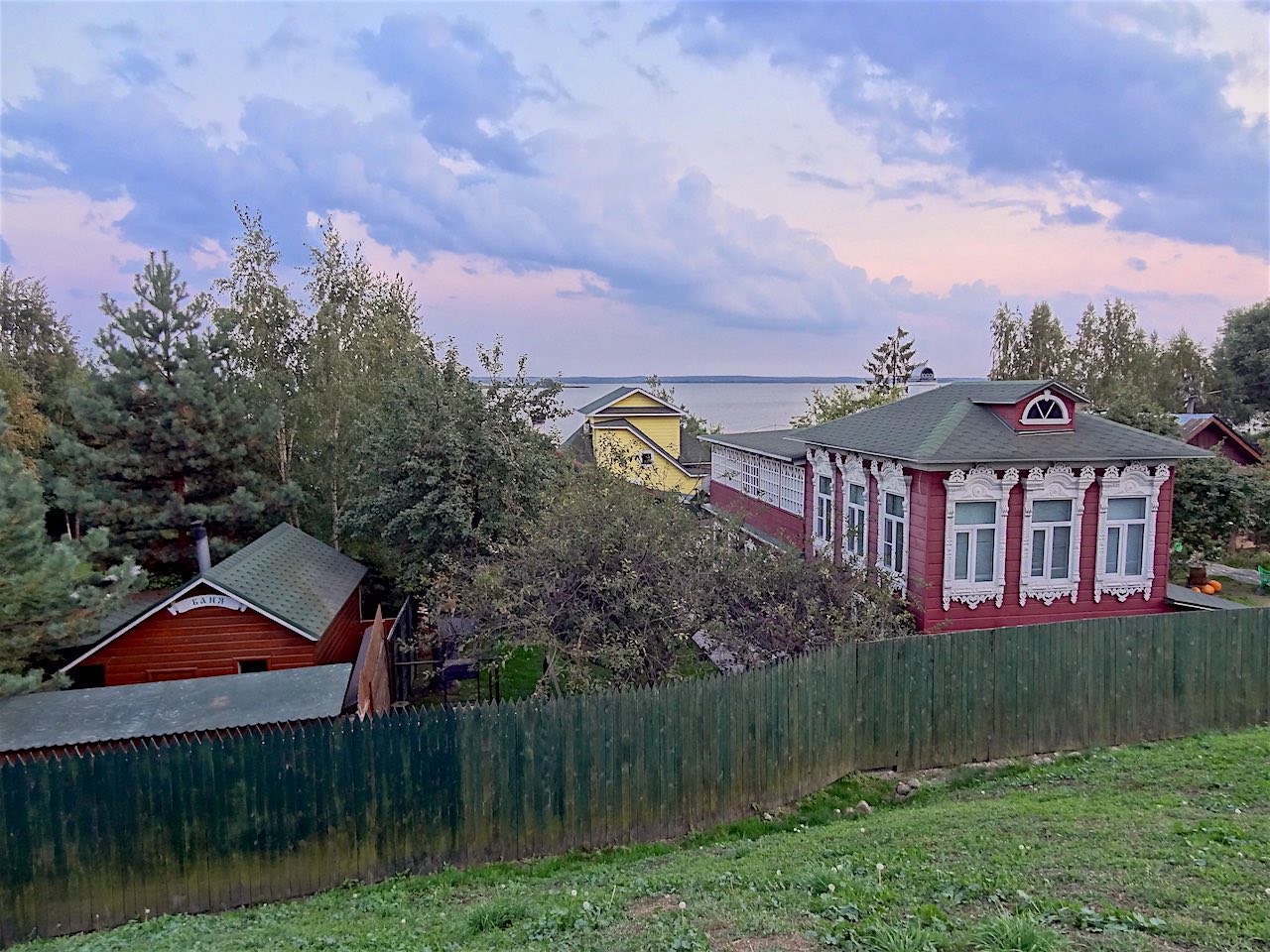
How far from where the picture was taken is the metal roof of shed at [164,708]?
28.3ft

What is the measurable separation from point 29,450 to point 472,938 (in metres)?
25.1

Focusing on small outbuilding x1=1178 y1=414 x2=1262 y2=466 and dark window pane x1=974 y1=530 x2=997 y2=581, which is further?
small outbuilding x1=1178 y1=414 x2=1262 y2=466

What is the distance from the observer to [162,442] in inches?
790

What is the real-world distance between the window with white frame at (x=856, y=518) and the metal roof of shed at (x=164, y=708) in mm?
11121

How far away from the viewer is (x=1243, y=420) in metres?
47.5

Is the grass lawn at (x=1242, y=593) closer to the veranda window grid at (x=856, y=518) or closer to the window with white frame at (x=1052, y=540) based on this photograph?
the window with white frame at (x=1052, y=540)

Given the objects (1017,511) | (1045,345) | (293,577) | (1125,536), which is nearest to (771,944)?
(1017,511)

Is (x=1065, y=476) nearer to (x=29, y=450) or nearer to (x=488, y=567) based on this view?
(x=488, y=567)

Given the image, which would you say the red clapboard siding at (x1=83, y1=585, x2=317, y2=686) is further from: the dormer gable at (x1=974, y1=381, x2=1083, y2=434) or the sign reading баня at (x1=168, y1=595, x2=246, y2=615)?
the dormer gable at (x1=974, y1=381, x2=1083, y2=434)

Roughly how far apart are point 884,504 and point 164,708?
1298 centimetres

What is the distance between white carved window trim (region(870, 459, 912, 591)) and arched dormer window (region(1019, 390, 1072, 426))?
2739 mm

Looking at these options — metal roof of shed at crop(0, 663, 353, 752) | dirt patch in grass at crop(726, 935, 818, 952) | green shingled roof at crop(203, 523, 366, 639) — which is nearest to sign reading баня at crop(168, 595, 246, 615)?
green shingled roof at crop(203, 523, 366, 639)

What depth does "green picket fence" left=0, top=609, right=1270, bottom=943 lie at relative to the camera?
7.70 metres

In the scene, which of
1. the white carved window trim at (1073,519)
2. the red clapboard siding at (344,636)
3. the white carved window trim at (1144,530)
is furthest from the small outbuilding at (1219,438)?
the red clapboard siding at (344,636)
